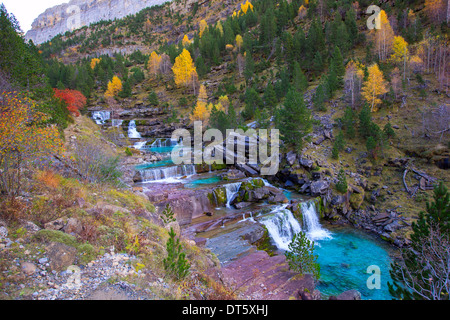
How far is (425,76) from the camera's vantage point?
3062cm

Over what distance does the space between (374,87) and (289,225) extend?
79.3 ft

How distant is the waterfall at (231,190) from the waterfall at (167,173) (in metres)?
7.34

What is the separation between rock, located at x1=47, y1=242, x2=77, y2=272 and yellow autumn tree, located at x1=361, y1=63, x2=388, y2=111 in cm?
3491

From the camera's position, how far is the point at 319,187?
2109 cm

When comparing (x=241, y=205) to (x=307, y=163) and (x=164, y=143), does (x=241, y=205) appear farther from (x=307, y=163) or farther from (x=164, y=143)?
(x=164, y=143)

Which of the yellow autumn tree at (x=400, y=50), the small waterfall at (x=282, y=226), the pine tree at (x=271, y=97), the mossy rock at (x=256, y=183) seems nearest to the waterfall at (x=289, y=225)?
the small waterfall at (x=282, y=226)

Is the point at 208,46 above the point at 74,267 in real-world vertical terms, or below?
above

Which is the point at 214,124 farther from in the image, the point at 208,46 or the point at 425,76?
the point at 208,46

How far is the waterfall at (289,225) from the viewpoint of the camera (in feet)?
53.3

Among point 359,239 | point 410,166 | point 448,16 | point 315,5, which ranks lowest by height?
point 359,239

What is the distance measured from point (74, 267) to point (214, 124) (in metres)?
34.2

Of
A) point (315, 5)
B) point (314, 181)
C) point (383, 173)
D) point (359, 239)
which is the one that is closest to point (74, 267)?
point (359, 239)

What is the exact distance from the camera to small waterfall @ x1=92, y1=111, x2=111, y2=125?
50769 mm

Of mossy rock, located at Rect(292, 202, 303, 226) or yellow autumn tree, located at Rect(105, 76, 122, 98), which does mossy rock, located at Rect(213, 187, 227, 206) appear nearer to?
mossy rock, located at Rect(292, 202, 303, 226)
